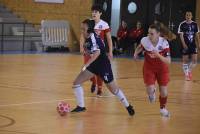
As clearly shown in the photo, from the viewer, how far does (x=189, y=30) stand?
16516mm

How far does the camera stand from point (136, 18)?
91.3ft

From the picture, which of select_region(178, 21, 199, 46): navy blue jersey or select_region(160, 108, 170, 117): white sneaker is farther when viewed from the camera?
select_region(178, 21, 199, 46): navy blue jersey

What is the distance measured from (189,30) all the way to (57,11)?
11.7 m

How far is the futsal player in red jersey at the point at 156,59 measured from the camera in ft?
30.6

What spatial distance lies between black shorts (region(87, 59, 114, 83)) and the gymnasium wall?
17182 mm

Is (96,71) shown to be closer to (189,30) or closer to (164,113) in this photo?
(164,113)

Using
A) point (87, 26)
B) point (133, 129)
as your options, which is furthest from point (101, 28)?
point (133, 129)

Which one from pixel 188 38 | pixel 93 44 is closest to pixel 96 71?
pixel 93 44

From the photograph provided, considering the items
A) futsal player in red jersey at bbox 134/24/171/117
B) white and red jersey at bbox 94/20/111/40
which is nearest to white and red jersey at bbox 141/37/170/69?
futsal player in red jersey at bbox 134/24/171/117

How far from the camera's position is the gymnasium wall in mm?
26281

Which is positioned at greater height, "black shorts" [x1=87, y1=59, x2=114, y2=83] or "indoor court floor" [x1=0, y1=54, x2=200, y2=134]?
"black shorts" [x1=87, y1=59, x2=114, y2=83]

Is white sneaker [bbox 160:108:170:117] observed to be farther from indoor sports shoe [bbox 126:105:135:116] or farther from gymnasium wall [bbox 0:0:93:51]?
gymnasium wall [bbox 0:0:93:51]

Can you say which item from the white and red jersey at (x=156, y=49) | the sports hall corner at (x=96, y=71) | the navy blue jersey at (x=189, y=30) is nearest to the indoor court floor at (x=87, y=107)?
the sports hall corner at (x=96, y=71)

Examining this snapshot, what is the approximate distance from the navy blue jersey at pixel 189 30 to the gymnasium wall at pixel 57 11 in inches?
439
